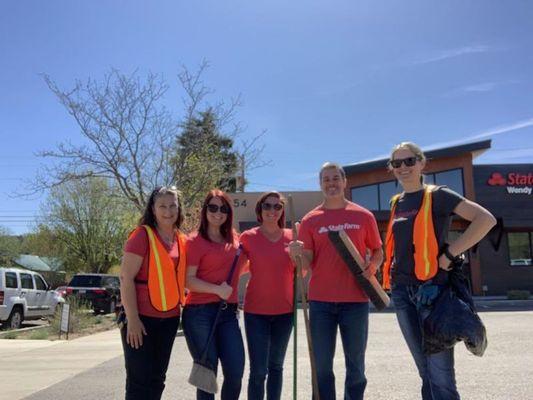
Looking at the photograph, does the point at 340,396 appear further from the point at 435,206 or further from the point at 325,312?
the point at 435,206

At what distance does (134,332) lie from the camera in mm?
3635

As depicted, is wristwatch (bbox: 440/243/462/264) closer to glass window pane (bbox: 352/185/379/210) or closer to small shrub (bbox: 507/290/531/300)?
small shrub (bbox: 507/290/531/300)

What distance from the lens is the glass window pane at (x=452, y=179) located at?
78.0 feet

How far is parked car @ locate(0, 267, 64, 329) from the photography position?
14484mm

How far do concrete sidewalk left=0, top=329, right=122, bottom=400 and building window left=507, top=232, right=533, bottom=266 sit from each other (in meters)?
18.4

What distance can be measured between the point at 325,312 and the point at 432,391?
3.13ft

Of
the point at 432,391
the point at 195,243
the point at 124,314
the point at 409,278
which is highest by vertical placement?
the point at 195,243

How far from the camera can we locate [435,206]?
3420mm

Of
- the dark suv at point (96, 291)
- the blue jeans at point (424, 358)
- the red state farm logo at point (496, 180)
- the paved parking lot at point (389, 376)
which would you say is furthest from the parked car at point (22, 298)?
the red state farm logo at point (496, 180)

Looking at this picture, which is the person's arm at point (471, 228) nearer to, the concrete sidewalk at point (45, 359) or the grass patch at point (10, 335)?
the concrete sidewalk at point (45, 359)

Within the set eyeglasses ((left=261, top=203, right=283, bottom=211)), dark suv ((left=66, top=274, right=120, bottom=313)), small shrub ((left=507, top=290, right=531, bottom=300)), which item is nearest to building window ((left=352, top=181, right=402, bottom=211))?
small shrub ((left=507, top=290, right=531, bottom=300))

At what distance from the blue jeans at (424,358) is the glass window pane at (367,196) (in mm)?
22125

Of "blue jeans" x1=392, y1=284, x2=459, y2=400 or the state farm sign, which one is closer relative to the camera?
"blue jeans" x1=392, y1=284, x2=459, y2=400

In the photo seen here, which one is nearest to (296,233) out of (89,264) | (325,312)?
(325,312)
